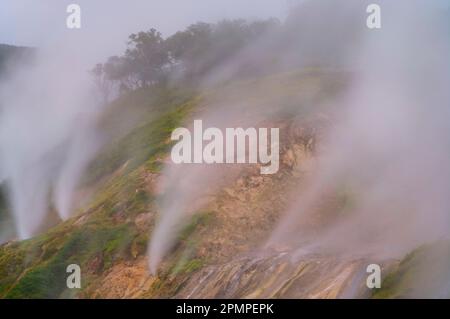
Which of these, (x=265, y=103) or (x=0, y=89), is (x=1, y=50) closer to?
(x=0, y=89)

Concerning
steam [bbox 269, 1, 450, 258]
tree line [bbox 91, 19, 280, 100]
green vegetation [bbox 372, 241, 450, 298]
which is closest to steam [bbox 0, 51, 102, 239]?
tree line [bbox 91, 19, 280, 100]

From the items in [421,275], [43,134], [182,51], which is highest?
[182,51]

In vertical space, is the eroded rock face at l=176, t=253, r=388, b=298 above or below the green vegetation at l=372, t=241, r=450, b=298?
below

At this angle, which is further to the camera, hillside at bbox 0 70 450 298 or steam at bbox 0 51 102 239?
steam at bbox 0 51 102 239

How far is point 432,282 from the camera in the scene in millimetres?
26141

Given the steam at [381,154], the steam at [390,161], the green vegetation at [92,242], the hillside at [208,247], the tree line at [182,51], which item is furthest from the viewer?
the tree line at [182,51]

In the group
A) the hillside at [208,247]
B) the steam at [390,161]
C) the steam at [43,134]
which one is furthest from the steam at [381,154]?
the steam at [43,134]

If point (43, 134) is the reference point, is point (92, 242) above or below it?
below

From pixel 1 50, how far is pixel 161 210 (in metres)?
87.3

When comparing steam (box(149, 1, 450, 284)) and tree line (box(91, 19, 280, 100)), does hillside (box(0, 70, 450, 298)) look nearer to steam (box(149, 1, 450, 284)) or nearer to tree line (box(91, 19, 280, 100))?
steam (box(149, 1, 450, 284))

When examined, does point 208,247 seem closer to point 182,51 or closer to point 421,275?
point 421,275

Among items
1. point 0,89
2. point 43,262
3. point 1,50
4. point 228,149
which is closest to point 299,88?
point 228,149

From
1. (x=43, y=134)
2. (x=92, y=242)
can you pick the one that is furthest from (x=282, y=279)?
(x=43, y=134)

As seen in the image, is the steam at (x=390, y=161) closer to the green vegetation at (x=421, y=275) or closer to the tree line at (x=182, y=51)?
the green vegetation at (x=421, y=275)
